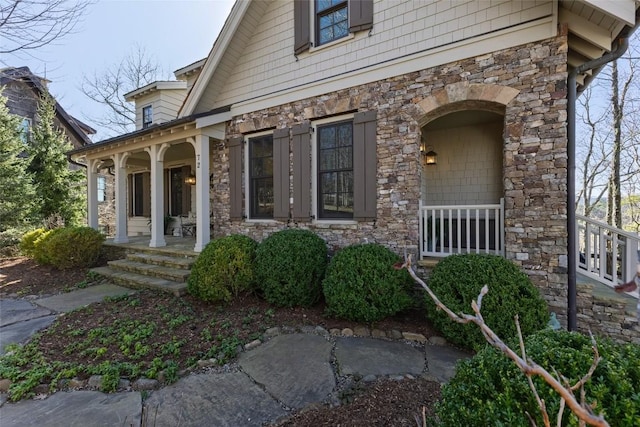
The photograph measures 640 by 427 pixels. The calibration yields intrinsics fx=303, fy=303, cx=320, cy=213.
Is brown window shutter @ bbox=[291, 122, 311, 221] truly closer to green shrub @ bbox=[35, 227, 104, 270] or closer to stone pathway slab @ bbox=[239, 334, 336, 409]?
stone pathway slab @ bbox=[239, 334, 336, 409]

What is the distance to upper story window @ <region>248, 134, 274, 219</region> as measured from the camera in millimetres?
6406

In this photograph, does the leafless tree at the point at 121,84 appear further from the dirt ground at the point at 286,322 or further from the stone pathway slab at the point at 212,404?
the stone pathway slab at the point at 212,404

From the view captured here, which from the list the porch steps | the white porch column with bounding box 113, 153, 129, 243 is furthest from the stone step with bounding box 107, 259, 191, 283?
the white porch column with bounding box 113, 153, 129, 243

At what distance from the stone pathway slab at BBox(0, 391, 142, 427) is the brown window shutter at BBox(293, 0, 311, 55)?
19.0 ft

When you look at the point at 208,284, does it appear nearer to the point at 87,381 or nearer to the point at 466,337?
the point at 87,381

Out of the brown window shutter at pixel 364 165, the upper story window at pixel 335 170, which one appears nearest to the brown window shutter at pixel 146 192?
the upper story window at pixel 335 170

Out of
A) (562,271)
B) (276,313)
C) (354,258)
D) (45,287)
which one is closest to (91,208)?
(45,287)

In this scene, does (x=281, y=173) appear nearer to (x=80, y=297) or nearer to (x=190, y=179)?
(x=80, y=297)

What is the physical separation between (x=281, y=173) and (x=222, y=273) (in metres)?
2.33

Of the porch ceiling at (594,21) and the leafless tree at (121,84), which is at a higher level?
the leafless tree at (121,84)

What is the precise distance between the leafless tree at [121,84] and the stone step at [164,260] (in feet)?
41.3

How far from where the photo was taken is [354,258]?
4059mm

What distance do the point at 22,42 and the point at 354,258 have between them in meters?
5.20

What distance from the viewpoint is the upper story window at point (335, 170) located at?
17.7ft
